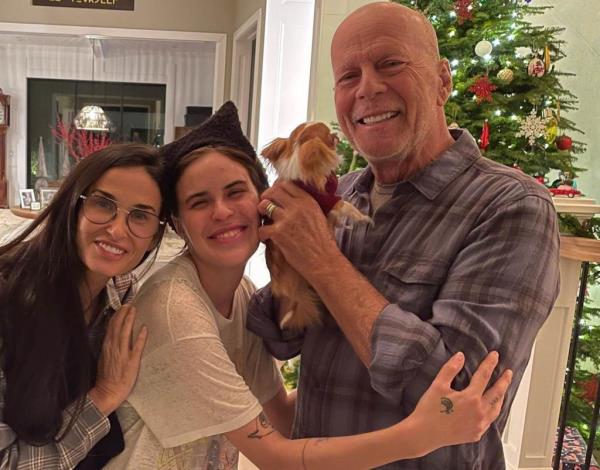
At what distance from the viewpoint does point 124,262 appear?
123 centimetres

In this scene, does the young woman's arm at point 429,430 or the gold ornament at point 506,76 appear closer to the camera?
the young woman's arm at point 429,430

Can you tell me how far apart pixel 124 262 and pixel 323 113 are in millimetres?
2540

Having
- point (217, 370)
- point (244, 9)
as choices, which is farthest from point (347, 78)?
point (244, 9)

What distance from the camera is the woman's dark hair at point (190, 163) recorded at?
4.05ft

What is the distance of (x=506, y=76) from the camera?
8.77 feet

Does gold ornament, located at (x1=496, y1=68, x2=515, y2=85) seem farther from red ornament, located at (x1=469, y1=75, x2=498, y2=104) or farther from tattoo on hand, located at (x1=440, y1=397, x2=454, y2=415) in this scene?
tattoo on hand, located at (x1=440, y1=397, x2=454, y2=415)

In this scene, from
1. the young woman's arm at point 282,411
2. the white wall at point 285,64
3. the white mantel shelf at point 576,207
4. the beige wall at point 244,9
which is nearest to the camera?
the young woman's arm at point 282,411

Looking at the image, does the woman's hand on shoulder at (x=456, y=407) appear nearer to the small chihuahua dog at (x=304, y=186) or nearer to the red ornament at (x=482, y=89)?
the small chihuahua dog at (x=304, y=186)

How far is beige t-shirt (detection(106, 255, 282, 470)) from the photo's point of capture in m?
1.07

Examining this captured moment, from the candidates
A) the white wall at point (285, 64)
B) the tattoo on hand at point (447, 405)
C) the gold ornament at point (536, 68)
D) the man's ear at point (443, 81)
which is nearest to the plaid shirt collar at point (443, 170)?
the man's ear at point (443, 81)

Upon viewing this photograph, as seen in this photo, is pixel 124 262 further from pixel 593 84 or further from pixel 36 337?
pixel 593 84

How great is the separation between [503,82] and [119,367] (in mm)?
2320

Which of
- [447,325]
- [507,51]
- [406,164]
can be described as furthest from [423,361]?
[507,51]

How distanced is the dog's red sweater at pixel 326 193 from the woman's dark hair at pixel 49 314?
1.17ft
